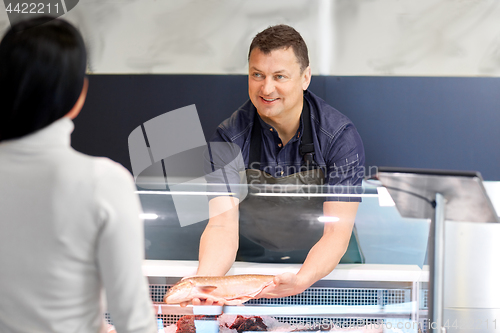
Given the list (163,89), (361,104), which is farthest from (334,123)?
(163,89)

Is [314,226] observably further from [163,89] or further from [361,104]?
[163,89]

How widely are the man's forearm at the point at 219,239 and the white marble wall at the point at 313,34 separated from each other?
169 cm

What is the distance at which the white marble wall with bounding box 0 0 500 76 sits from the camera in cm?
271

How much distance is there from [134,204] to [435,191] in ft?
1.95

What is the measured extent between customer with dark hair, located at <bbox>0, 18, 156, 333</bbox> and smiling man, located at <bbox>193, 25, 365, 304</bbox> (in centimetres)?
52

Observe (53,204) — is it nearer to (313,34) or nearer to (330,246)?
(330,246)

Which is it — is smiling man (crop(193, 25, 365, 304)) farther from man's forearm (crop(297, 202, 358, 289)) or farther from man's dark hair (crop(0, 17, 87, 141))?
man's dark hair (crop(0, 17, 87, 141))

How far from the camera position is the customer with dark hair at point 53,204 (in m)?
0.61

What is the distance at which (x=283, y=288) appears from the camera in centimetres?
110

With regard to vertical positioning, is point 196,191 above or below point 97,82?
below

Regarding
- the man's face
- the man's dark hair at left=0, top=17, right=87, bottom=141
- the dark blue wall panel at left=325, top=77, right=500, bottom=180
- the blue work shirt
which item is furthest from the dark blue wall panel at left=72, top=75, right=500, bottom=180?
the man's dark hair at left=0, top=17, right=87, bottom=141

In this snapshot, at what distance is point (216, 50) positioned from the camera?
2818 millimetres

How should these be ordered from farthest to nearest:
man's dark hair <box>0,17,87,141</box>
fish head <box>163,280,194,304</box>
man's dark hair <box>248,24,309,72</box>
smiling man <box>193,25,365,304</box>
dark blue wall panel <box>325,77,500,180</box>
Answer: dark blue wall panel <box>325,77,500,180</box>
man's dark hair <box>248,24,309,72</box>
smiling man <box>193,25,365,304</box>
fish head <box>163,280,194,304</box>
man's dark hair <box>0,17,87,141</box>

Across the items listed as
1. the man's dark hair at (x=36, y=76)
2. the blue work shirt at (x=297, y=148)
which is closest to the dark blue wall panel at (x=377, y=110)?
the blue work shirt at (x=297, y=148)
